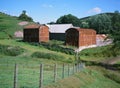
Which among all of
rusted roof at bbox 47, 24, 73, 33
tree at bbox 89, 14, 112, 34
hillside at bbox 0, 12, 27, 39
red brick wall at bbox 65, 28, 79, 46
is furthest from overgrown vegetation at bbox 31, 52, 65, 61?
tree at bbox 89, 14, 112, 34

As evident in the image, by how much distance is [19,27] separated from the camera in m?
116

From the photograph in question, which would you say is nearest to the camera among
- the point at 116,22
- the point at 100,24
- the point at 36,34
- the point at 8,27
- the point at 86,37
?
the point at 116,22

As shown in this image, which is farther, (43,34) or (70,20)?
(70,20)

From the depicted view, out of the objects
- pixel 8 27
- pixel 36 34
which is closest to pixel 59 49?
pixel 36 34

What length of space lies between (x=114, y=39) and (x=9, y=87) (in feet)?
141

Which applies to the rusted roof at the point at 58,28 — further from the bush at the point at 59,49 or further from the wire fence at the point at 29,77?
the wire fence at the point at 29,77

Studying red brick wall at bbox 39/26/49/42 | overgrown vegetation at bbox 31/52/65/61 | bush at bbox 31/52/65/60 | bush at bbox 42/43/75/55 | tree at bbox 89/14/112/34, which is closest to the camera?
overgrown vegetation at bbox 31/52/65/61

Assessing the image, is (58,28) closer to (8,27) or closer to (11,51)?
(8,27)

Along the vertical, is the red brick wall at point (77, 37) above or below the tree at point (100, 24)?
below

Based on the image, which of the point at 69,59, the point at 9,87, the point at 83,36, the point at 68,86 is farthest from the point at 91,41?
the point at 9,87

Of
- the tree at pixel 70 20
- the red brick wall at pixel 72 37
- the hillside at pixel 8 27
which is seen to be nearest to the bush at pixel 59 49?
the red brick wall at pixel 72 37

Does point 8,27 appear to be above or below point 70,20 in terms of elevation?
below

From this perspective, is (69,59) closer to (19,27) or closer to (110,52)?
(110,52)

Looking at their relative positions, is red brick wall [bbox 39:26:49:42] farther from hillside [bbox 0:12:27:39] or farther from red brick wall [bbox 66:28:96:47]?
hillside [bbox 0:12:27:39]
